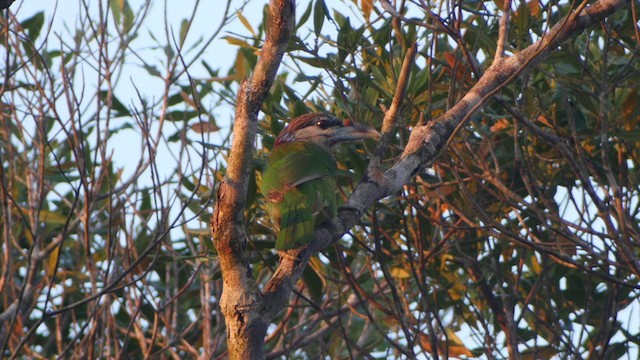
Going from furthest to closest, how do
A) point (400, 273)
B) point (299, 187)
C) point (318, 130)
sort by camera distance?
point (400, 273)
point (318, 130)
point (299, 187)

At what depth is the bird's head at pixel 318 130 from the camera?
473 centimetres

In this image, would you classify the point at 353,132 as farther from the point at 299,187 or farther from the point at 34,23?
the point at 34,23

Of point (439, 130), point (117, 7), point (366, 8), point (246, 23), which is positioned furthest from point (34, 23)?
point (439, 130)

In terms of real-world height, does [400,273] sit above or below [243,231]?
above

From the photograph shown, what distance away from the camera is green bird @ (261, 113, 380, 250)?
152 inches

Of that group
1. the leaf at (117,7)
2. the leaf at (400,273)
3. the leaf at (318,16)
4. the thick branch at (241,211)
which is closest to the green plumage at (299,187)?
the leaf at (318,16)

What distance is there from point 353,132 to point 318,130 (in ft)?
0.97

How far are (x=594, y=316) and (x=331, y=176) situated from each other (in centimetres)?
187

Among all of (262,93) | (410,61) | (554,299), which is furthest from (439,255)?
(262,93)

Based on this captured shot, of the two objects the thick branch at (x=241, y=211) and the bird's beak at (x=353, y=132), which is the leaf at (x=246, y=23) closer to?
the bird's beak at (x=353, y=132)

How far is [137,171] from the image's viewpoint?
541 centimetres

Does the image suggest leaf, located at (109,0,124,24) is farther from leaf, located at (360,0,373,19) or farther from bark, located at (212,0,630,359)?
bark, located at (212,0,630,359)

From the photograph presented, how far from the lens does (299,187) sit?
4.25m

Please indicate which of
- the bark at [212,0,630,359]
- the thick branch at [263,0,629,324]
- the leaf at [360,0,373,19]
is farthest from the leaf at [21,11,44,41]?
the bark at [212,0,630,359]
